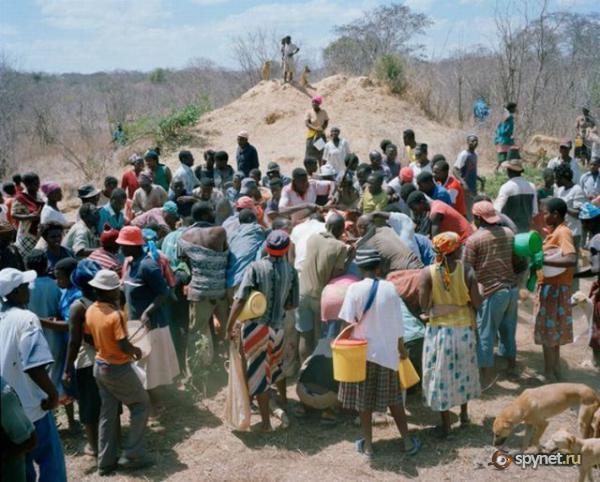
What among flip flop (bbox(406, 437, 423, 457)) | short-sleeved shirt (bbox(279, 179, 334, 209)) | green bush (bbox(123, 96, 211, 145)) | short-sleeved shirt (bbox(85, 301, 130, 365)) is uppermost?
green bush (bbox(123, 96, 211, 145))

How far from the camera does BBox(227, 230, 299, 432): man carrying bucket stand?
4.95m

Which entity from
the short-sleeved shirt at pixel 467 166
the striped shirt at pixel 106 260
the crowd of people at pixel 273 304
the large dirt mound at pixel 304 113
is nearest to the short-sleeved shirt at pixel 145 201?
the crowd of people at pixel 273 304

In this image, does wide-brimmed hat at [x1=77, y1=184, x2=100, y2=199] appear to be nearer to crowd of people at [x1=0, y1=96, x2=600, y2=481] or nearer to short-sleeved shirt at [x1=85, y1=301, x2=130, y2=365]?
crowd of people at [x1=0, y1=96, x2=600, y2=481]

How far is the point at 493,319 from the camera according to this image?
5.58m

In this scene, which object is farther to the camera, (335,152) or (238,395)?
(335,152)

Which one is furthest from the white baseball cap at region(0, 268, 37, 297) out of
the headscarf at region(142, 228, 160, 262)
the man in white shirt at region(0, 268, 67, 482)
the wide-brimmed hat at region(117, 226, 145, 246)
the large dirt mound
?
the large dirt mound

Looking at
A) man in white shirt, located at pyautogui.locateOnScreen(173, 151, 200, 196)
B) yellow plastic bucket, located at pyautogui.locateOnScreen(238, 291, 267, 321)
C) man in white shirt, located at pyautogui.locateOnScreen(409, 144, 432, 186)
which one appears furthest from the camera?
man in white shirt, located at pyautogui.locateOnScreen(173, 151, 200, 196)

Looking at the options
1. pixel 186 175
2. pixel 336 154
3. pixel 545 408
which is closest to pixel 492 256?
pixel 545 408

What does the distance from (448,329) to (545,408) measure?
85 centimetres

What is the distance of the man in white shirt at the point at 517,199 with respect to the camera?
6938mm

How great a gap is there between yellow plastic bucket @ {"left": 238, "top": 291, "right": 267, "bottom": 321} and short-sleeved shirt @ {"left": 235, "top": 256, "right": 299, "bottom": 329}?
0.07m

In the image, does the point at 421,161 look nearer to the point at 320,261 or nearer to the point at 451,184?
the point at 451,184

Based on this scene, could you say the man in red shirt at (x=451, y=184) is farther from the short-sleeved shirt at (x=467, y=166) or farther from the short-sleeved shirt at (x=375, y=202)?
the short-sleeved shirt at (x=467, y=166)

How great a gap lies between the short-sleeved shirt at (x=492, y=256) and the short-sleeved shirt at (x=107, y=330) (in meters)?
2.94
